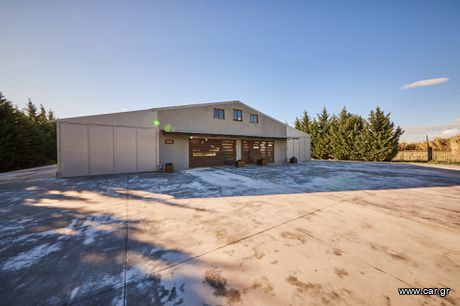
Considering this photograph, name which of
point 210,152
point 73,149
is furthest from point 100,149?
point 210,152

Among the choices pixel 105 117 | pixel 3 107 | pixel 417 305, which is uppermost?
pixel 3 107

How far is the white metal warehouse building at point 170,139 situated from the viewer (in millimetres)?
8586

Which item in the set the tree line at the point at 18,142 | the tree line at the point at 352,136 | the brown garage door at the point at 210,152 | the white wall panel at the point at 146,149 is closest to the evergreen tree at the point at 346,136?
the tree line at the point at 352,136

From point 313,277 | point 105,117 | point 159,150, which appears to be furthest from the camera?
point 159,150

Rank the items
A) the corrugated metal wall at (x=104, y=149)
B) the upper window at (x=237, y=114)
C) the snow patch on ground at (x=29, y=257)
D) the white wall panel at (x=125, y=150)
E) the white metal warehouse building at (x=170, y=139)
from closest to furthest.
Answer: the snow patch on ground at (x=29, y=257), the corrugated metal wall at (x=104, y=149), the white metal warehouse building at (x=170, y=139), the white wall panel at (x=125, y=150), the upper window at (x=237, y=114)

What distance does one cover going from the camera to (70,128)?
8359 millimetres

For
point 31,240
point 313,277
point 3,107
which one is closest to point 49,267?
point 31,240

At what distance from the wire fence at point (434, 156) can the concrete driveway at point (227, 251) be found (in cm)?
1960

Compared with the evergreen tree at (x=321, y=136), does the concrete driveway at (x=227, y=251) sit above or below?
below

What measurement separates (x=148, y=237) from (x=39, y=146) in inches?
1047

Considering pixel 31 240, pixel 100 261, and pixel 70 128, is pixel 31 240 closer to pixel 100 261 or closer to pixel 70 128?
pixel 100 261

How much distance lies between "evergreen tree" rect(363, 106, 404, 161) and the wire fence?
315cm

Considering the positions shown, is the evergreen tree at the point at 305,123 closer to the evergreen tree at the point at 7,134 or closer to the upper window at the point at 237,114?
the upper window at the point at 237,114

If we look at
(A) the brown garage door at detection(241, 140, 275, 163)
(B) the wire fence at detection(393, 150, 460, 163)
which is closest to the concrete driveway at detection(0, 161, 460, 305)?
(A) the brown garage door at detection(241, 140, 275, 163)
